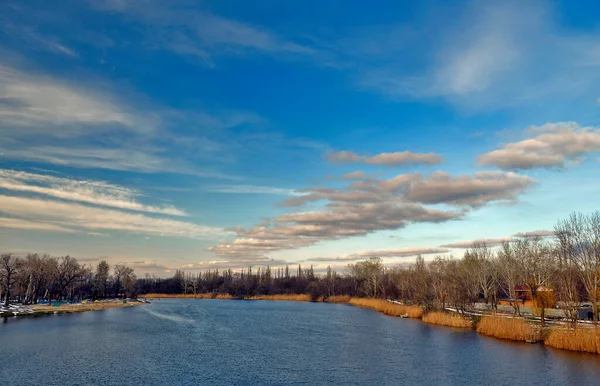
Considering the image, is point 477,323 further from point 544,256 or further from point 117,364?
point 117,364

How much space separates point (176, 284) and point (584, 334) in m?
170

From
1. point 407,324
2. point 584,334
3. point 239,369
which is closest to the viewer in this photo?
point 239,369

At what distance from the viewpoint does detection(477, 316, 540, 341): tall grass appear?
142 feet

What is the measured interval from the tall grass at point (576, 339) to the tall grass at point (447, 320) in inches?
630

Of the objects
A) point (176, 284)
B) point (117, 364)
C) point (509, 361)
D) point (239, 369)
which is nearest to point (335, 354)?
point (239, 369)

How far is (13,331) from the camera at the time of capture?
52.6 meters

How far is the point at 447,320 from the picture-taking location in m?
59.5

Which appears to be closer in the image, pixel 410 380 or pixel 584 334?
pixel 410 380

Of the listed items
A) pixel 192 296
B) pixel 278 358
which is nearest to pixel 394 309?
pixel 278 358

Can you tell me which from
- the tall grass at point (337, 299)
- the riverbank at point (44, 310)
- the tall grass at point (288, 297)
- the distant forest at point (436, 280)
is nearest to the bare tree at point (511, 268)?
the distant forest at point (436, 280)

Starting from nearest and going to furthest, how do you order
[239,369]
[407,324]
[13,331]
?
[239,369], [13,331], [407,324]

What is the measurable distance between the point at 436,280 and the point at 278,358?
5038 cm

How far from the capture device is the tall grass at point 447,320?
5585 centimetres

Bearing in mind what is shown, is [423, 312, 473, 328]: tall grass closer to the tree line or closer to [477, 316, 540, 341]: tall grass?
[477, 316, 540, 341]: tall grass
